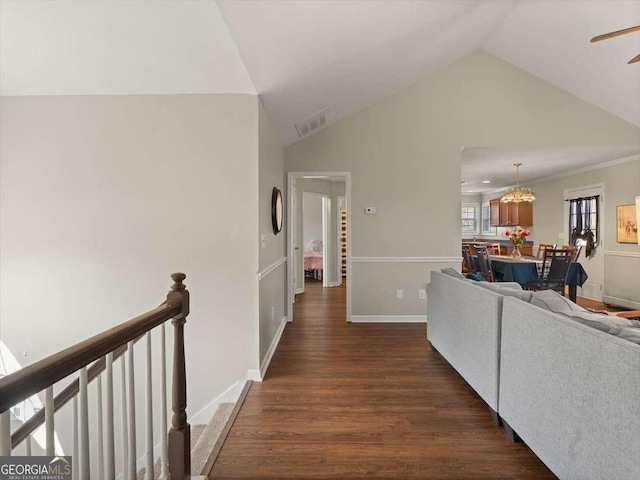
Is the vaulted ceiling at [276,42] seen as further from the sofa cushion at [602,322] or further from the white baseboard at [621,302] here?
the white baseboard at [621,302]

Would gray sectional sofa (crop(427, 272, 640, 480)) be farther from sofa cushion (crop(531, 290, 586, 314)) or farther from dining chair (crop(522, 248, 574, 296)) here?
dining chair (crop(522, 248, 574, 296))

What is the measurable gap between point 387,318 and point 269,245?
2.14 meters

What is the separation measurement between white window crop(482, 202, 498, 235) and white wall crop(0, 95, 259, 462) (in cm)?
848

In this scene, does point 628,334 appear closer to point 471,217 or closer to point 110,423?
point 110,423

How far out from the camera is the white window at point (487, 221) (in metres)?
9.38

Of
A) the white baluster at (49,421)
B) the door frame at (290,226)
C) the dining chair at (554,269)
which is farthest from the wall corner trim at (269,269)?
the dining chair at (554,269)

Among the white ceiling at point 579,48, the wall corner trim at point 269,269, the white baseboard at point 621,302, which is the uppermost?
the white ceiling at point 579,48

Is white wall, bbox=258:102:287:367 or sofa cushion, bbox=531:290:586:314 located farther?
white wall, bbox=258:102:287:367

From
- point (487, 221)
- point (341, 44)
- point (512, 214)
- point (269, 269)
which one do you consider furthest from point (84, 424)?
point (487, 221)

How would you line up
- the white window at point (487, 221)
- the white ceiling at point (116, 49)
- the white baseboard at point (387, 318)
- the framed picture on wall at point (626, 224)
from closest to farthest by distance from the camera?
the white ceiling at point (116, 49), the white baseboard at point (387, 318), the framed picture on wall at point (626, 224), the white window at point (487, 221)

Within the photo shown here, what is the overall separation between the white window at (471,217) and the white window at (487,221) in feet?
0.63

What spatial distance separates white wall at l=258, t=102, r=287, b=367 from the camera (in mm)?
2939

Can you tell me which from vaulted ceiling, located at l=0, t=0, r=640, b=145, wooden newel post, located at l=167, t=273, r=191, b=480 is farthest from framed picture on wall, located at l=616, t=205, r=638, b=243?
wooden newel post, located at l=167, t=273, r=191, b=480

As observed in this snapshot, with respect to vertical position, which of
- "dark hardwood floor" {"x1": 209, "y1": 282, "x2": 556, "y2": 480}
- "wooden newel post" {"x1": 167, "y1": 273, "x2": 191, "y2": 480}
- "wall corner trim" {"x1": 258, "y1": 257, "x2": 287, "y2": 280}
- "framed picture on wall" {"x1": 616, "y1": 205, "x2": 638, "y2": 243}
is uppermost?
"framed picture on wall" {"x1": 616, "y1": 205, "x2": 638, "y2": 243}
